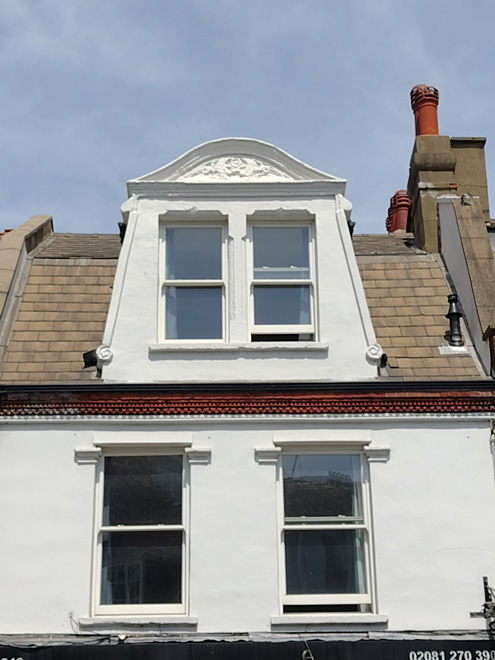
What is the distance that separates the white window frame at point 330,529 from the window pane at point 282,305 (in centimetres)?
188

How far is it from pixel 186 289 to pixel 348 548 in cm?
405

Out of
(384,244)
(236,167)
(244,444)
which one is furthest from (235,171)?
(244,444)

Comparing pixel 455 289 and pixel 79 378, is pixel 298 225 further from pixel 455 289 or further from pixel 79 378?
pixel 79 378

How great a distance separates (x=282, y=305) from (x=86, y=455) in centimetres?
332

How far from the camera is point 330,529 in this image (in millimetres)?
11203

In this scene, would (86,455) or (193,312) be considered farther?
(193,312)

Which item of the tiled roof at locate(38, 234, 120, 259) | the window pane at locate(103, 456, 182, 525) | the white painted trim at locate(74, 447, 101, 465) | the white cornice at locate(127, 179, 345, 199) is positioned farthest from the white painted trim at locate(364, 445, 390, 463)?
the tiled roof at locate(38, 234, 120, 259)

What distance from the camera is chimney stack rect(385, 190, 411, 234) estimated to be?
740 inches

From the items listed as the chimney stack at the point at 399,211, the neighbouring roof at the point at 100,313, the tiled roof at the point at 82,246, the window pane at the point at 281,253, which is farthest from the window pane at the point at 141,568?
the chimney stack at the point at 399,211

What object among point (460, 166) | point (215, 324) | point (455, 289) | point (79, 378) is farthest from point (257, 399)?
point (460, 166)

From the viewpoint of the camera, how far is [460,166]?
54.4 ft

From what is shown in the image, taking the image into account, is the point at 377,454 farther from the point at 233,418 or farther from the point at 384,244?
the point at 384,244

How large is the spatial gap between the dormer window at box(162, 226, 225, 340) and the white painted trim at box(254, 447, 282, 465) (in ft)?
5.85

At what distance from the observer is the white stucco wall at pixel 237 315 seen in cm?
1180
